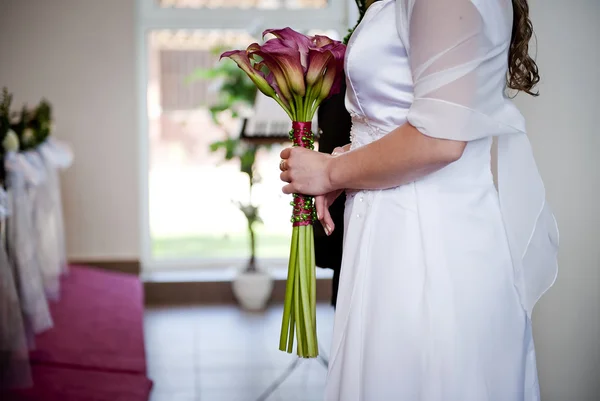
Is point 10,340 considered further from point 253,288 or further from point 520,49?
point 520,49

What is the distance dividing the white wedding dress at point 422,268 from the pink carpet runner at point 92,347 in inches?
92.1

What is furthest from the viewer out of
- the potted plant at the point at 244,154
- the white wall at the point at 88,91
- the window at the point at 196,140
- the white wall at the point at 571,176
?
the window at the point at 196,140

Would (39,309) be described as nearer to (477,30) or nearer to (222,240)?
(222,240)

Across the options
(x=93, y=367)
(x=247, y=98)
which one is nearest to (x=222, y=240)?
(x=247, y=98)

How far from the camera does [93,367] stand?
3779mm

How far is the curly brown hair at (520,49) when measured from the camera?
4.39ft

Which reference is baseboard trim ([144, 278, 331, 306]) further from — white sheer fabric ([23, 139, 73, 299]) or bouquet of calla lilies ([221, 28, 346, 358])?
bouquet of calla lilies ([221, 28, 346, 358])

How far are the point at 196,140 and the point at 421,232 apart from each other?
5365mm

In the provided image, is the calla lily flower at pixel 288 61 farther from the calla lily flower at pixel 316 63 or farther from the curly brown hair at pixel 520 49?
the curly brown hair at pixel 520 49

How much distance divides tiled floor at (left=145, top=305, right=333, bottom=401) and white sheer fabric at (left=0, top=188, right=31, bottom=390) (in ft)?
2.15

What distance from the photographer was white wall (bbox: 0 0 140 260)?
236 inches

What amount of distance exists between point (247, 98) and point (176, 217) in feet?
4.64

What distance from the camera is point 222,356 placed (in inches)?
171

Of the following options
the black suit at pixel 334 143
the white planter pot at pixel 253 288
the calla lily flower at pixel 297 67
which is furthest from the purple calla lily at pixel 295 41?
the white planter pot at pixel 253 288
